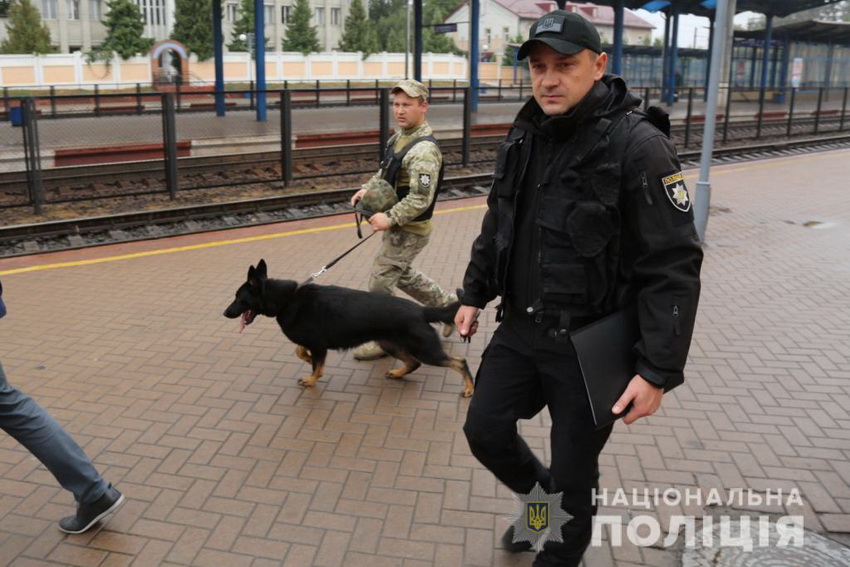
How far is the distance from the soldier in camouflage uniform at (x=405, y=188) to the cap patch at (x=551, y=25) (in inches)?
103

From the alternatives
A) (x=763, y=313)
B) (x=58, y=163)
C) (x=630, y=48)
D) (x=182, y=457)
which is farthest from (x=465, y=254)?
(x=630, y=48)

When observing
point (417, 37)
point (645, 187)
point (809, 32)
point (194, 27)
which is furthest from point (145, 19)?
point (645, 187)

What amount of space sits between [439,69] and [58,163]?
49.7m

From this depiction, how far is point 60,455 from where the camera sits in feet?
11.2

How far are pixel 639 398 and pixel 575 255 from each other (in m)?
0.54

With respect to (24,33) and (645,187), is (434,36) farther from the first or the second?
(645,187)

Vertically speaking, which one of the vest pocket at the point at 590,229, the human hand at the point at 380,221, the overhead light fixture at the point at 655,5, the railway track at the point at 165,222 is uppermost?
the overhead light fixture at the point at 655,5

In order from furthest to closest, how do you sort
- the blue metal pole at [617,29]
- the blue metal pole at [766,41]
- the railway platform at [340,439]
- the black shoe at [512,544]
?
the blue metal pole at [766,41], the blue metal pole at [617,29], the railway platform at [340,439], the black shoe at [512,544]

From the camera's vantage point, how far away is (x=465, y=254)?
8898mm

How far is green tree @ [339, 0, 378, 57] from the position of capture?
6419 cm

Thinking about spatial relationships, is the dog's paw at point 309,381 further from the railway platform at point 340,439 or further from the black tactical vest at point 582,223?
the black tactical vest at point 582,223

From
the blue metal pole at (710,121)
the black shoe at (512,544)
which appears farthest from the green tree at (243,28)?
the black shoe at (512,544)

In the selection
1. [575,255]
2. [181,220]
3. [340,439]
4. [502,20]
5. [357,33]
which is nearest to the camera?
[575,255]

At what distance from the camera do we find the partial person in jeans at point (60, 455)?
3318mm
